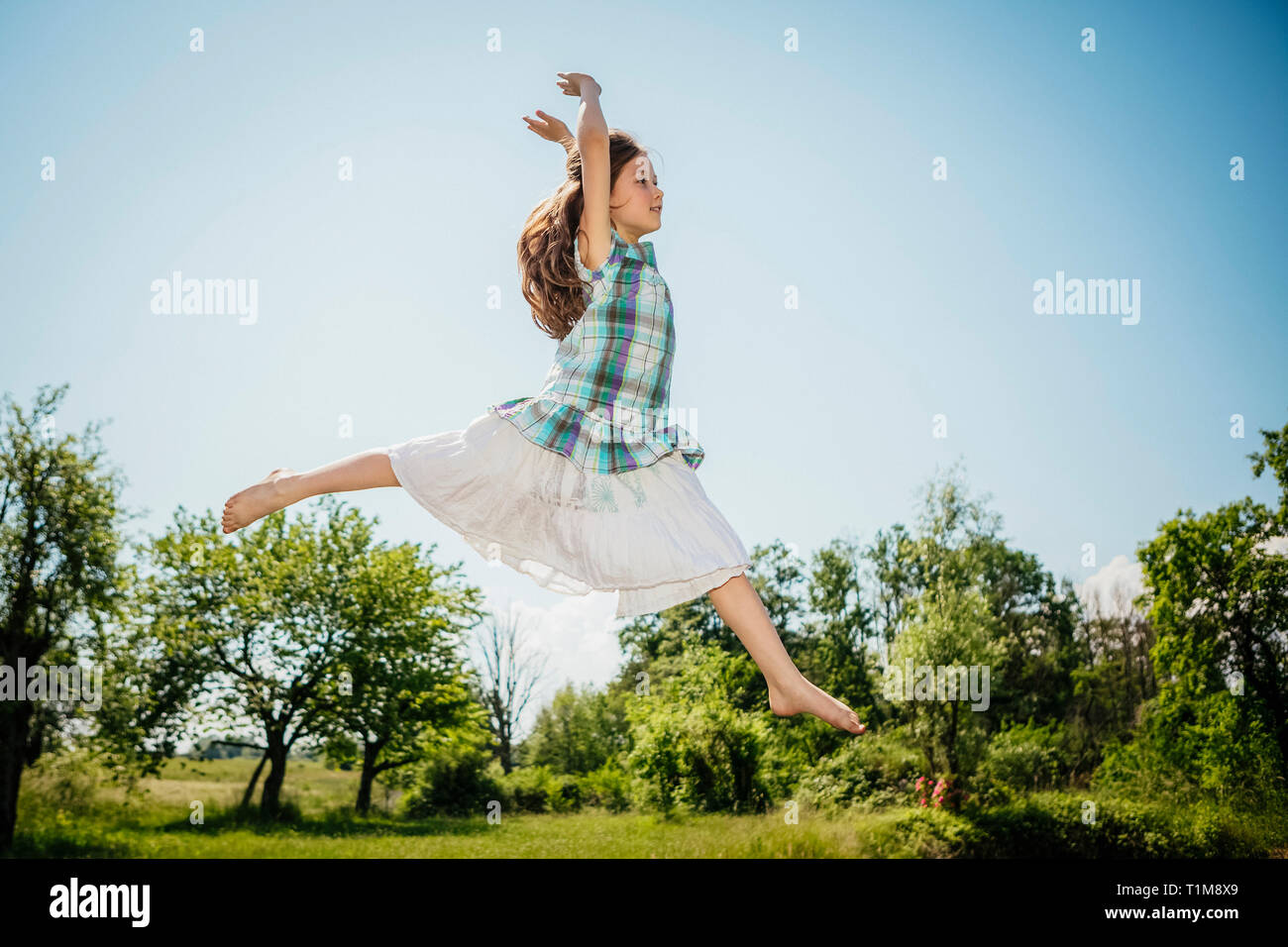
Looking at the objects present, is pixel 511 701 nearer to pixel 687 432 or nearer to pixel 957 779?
pixel 957 779

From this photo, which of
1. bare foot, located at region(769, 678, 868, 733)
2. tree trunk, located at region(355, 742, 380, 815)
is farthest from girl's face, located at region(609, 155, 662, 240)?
tree trunk, located at region(355, 742, 380, 815)

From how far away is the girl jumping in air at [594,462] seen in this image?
2.32m

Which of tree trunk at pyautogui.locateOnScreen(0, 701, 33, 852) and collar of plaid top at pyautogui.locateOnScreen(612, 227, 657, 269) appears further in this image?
tree trunk at pyautogui.locateOnScreen(0, 701, 33, 852)

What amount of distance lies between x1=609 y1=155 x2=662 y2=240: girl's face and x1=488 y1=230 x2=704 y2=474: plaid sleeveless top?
120mm

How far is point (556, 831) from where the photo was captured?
551 inches

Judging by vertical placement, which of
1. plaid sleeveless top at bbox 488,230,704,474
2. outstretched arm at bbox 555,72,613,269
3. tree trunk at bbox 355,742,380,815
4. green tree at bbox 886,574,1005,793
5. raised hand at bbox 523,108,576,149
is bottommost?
tree trunk at bbox 355,742,380,815

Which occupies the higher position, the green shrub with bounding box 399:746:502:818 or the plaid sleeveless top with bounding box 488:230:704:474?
the plaid sleeveless top with bounding box 488:230:704:474

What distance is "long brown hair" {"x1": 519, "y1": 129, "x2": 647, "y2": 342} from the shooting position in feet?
8.43

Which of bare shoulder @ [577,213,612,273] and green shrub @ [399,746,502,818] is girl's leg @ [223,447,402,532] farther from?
green shrub @ [399,746,502,818]

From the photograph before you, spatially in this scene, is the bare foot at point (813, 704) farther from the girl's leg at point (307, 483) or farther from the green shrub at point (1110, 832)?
the green shrub at point (1110, 832)

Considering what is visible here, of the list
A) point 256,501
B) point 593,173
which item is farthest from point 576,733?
point 593,173

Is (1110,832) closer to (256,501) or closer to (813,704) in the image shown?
(813,704)

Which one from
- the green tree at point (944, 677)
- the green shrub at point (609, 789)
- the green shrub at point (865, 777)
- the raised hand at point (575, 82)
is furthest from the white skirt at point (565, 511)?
the green shrub at point (609, 789)
